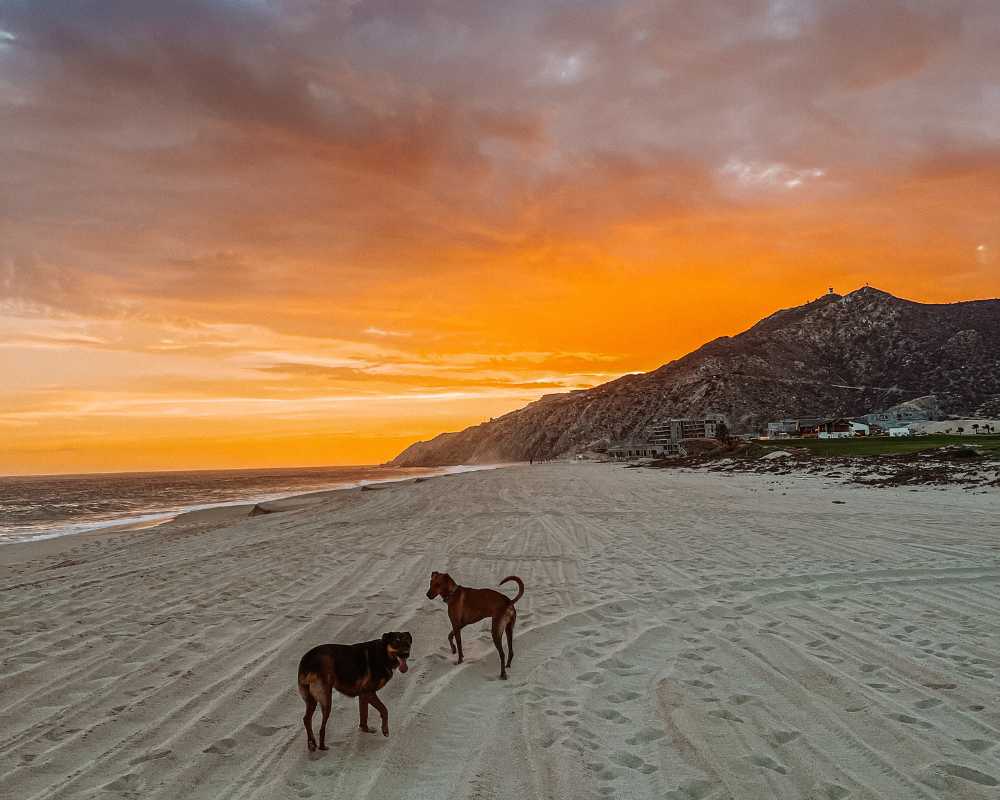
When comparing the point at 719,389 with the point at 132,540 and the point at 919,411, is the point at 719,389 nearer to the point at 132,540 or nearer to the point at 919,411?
the point at 919,411

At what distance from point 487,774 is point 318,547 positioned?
1245cm

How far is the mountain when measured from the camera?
12175cm

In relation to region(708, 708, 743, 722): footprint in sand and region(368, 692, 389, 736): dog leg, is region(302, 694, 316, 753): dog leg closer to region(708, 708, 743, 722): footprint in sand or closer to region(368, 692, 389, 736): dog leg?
region(368, 692, 389, 736): dog leg

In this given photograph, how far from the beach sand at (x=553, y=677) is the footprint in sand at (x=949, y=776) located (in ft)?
0.05

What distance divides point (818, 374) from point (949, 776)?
504ft

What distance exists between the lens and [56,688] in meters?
6.21

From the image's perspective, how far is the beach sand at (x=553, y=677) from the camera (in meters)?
4.23

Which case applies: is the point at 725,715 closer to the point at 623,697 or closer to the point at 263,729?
the point at 623,697

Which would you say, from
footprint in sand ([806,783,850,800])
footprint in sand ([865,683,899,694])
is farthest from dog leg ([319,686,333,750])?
footprint in sand ([865,683,899,694])

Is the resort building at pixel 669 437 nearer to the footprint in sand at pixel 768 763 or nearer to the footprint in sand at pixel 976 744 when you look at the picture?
the footprint in sand at pixel 976 744

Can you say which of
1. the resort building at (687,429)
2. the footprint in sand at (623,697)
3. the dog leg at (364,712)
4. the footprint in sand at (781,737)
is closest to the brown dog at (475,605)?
the footprint in sand at (623,697)

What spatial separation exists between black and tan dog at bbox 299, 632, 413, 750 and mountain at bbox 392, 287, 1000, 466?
12095 cm

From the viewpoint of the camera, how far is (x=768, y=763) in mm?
4258

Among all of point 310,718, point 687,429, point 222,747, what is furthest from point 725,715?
point 687,429
